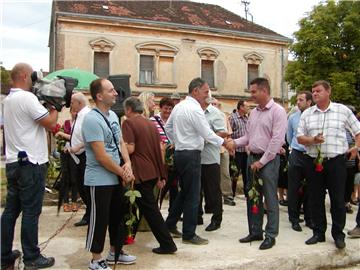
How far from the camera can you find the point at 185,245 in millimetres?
5355

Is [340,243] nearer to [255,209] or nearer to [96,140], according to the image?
[255,209]

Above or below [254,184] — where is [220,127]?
above

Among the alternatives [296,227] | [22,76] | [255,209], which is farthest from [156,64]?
[22,76]

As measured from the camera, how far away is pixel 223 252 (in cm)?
511

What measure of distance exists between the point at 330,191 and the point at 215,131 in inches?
74.9

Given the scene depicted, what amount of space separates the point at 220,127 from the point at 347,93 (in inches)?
802

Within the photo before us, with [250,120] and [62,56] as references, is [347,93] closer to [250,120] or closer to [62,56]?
[62,56]

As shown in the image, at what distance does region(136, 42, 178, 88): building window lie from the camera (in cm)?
2673

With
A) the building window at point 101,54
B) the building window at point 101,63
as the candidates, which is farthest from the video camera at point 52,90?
the building window at point 101,63

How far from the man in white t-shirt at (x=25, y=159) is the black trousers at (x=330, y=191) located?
3313mm

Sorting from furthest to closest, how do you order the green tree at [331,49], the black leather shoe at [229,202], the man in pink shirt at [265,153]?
1. the green tree at [331,49]
2. the black leather shoe at [229,202]
3. the man in pink shirt at [265,153]

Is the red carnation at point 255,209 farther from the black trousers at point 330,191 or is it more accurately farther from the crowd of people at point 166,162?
the black trousers at point 330,191

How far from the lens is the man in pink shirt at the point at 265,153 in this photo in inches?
206

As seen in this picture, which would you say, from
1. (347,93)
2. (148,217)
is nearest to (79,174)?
(148,217)
